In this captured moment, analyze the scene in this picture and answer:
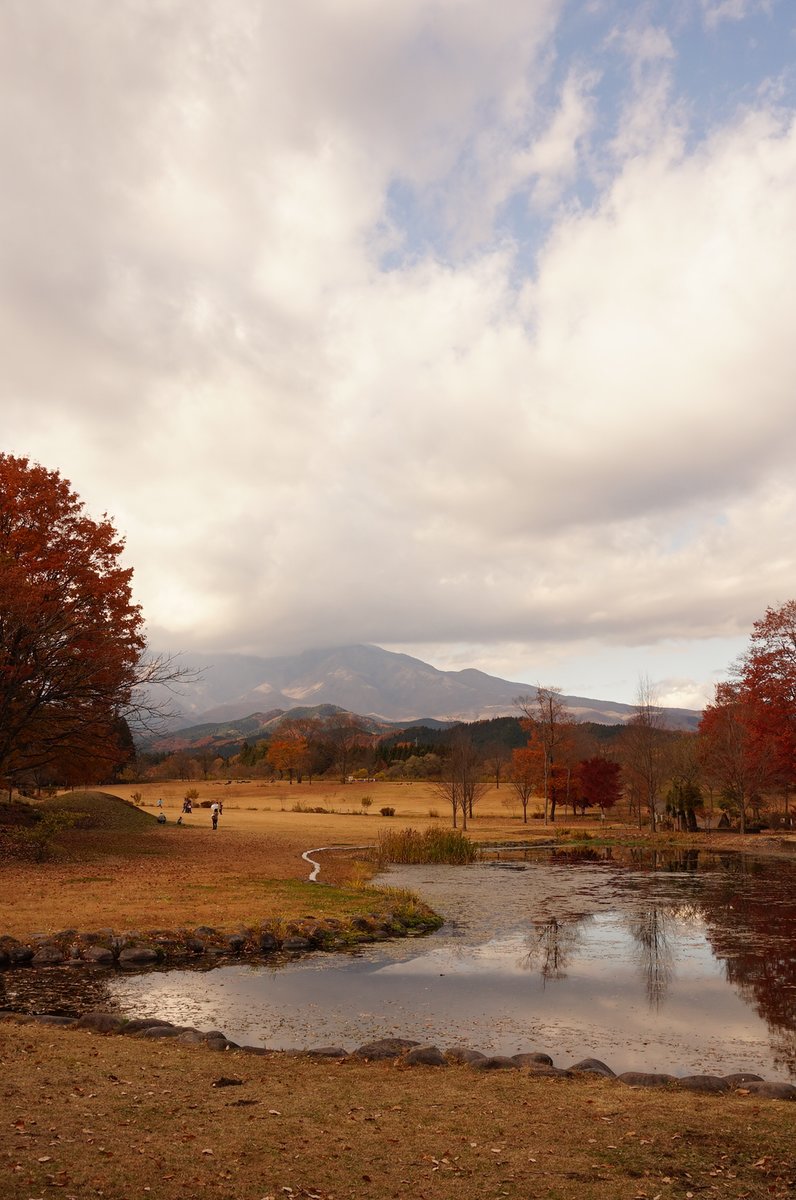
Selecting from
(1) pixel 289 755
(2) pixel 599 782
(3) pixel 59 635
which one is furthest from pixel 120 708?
(1) pixel 289 755

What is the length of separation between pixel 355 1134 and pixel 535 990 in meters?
8.75

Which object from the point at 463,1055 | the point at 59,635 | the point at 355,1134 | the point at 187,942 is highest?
the point at 59,635

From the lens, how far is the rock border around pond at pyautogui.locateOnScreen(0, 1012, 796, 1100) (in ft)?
30.8

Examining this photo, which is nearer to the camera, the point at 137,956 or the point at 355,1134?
the point at 355,1134

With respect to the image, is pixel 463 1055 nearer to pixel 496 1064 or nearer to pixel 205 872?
pixel 496 1064

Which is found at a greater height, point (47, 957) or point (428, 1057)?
point (428, 1057)

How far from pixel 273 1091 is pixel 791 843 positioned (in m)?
45.9

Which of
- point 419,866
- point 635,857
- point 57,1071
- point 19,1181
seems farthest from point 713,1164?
point 635,857

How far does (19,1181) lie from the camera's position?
585 centimetres

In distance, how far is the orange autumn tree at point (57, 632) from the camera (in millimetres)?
28859

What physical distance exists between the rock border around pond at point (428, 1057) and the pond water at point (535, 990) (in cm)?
84

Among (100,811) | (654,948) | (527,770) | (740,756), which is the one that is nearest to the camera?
(654,948)

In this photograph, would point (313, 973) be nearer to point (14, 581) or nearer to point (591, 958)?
point (591, 958)

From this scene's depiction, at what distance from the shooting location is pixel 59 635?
96.3 ft
